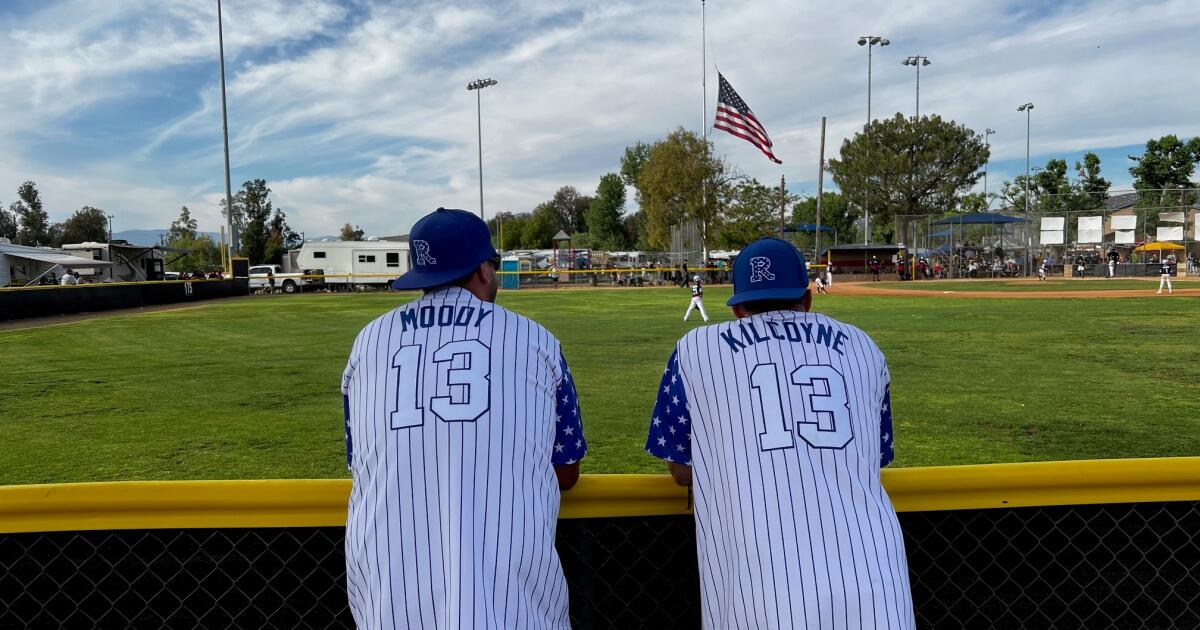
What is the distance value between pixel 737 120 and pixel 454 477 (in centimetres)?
2792

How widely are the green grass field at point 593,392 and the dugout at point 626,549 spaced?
3.89 m

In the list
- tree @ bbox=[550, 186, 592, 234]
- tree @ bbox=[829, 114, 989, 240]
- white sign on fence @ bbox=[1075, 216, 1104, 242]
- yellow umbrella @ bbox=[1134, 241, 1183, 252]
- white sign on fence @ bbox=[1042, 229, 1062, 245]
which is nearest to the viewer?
yellow umbrella @ bbox=[1134, 241, 1183, 252]

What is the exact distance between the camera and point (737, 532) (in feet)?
6.47

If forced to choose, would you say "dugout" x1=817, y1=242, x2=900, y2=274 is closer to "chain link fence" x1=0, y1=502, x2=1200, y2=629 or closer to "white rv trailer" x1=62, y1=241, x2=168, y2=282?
"white rv trailer" x1=62, y1=241, x2=168, y2=282

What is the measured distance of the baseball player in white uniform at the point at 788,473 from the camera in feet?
6.20

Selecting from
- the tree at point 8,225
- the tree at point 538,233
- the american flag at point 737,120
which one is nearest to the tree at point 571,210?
the tree at point 538,233

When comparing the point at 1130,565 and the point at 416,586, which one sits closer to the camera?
the point at 416,586

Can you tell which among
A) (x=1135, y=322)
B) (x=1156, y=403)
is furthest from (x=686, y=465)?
(x=1135, y=322)

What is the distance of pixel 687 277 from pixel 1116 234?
2663cm

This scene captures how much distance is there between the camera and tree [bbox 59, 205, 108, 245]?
79.6 m

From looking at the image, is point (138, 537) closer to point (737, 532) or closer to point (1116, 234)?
point (737, 532)

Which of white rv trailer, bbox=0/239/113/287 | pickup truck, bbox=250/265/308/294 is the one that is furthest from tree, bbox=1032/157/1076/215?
white rv trailer, bbox=0/239/113/287

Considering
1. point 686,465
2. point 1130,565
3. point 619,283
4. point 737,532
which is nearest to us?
point 737,532

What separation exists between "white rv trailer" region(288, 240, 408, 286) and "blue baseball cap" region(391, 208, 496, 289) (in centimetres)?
4699
